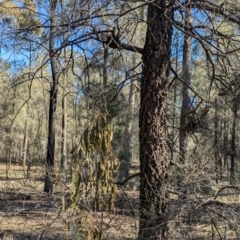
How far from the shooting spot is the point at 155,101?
446cm

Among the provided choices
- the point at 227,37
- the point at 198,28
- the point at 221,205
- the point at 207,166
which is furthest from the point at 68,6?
the point at 221,205

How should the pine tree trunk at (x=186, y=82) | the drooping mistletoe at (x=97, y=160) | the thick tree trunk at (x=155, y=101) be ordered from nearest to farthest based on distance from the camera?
the drooping mistletoe at (x=97, y=160) → the thick tree trunk at (x=155, y=101) → the pine tree trunk at (x=186, y=82)

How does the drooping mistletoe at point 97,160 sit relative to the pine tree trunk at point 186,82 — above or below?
below

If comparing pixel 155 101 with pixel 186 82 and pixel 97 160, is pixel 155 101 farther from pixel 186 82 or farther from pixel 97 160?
pixel 186 82

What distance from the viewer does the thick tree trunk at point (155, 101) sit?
435 cm

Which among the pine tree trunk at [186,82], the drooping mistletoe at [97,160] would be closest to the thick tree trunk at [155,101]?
the pine tree trunk at [186,82]

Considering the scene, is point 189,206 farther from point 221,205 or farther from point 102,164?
point 102,164

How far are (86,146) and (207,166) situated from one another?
1716 millimetres

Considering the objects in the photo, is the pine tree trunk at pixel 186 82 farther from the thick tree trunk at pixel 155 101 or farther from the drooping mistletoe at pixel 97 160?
the drooping mistletoe at pixel 97 160

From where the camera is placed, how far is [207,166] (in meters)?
4.22

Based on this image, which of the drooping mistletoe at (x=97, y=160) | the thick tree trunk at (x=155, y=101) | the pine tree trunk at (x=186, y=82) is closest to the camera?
the drooping mistletoe at (x=97, y=160)

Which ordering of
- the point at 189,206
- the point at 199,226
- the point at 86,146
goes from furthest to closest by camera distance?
1. the point at 199,226
2. the point at 189,206
3. the point at 86,146

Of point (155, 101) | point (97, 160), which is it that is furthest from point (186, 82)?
point (97, 160)

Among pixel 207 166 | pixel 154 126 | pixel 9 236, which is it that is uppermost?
pixel 154 126
